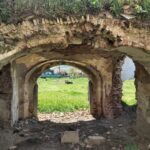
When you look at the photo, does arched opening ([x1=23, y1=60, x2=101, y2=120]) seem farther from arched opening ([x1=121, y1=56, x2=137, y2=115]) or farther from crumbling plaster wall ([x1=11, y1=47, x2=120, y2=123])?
arched opening ([x1=121, y1=56, x2=137, y2=115])

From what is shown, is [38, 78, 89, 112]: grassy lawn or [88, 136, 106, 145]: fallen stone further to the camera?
[38, 78, 89, 112]: grassy lawn

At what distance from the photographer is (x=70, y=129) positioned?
10.2 meters

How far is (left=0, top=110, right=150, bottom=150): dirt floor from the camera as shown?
8.58 m

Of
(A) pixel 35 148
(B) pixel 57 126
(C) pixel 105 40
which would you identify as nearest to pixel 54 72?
(B) pixel 57 126

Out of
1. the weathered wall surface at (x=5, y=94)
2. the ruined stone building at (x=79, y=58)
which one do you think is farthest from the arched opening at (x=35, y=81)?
the weathered wall surface at (x=5, y=94)

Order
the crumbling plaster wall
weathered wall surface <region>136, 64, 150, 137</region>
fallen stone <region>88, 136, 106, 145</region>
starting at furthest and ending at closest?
the crumbling plaster wall, fallen stone <region>88, 136, 106, 145</region>, weathered wall surface <region>136, 64, 150, 137</region>

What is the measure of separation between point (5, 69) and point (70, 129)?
2.20 meters

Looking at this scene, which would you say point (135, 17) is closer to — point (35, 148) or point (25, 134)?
point (35, 148)

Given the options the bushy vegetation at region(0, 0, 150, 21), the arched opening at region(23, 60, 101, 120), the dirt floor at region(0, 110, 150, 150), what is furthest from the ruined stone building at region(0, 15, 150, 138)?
the dirt floor at region(0, 110, 150, 150)

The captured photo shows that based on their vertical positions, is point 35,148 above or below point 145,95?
below

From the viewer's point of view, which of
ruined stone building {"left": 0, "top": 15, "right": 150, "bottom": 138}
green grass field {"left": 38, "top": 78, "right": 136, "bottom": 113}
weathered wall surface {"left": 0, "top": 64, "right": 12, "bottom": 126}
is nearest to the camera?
ruined stone building {"left": 0, "top": 15, "right": 150, "bottom": 138}

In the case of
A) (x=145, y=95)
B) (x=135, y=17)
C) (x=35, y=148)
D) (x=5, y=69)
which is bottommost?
(x=35, y=148)

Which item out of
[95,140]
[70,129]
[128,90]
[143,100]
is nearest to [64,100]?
[128,90]

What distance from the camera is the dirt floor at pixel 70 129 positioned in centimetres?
858
